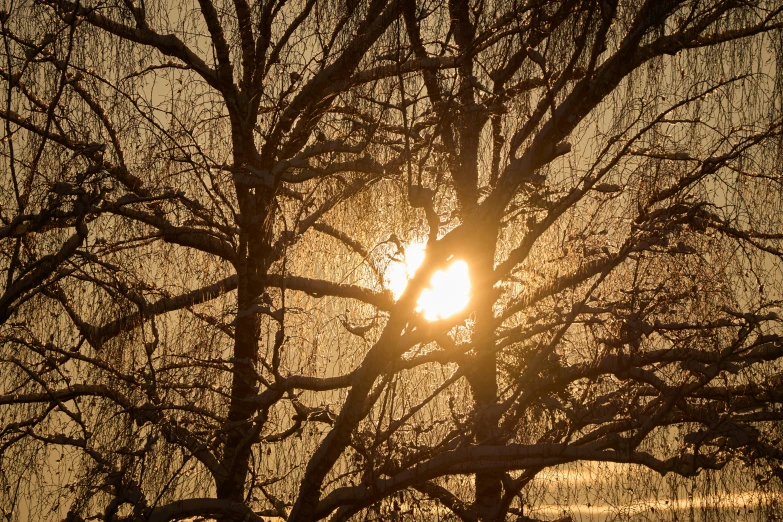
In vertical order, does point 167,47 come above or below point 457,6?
below

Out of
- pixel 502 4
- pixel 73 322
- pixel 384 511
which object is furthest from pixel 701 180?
pixel 73 322

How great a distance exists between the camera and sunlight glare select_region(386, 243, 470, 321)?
444 cm

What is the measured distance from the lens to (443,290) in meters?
4.71

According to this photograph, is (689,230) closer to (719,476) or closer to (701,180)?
(701,180)

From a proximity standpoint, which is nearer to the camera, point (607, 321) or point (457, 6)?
point (607, 321)

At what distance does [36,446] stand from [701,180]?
14.1 ft

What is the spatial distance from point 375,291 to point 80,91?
7.46 feet

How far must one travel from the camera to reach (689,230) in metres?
5.05

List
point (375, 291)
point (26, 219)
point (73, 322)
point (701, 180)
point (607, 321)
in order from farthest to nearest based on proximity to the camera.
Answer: point (375, 291) < point (73, 322) < point (701, 180) < point (607, 321) < point (26, 219)

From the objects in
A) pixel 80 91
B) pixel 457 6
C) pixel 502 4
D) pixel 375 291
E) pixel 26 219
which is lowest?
pixel 26 219

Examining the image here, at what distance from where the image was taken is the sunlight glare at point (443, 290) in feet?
14.6

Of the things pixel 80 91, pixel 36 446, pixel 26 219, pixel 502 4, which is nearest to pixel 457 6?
pixel 502 4

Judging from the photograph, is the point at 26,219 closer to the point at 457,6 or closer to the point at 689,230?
the point at 457,6

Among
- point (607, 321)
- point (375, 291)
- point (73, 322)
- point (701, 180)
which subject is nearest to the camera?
point (607, 321)
